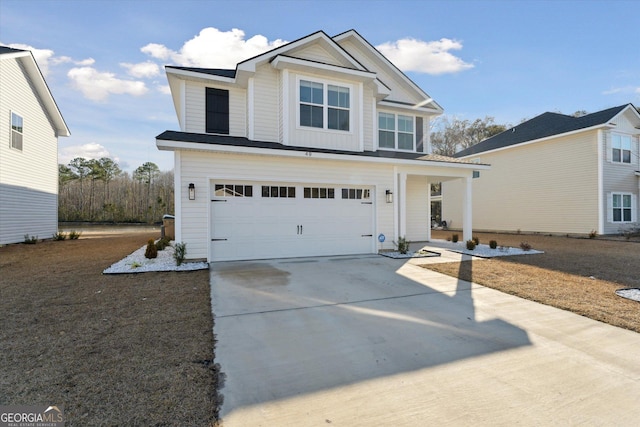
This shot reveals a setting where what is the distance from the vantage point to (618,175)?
16281 mm

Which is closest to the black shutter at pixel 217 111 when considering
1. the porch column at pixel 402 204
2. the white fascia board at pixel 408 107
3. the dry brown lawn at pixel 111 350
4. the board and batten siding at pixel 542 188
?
the dry brown lawn at pixel 111 350

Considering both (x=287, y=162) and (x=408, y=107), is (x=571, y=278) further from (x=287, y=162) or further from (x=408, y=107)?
(x=408, y=107)

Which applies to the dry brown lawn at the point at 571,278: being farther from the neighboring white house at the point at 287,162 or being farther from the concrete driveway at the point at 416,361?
the neighboring white house at the point at 287,162

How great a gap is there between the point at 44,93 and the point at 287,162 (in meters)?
13.4

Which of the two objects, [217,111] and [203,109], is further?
[217,111]

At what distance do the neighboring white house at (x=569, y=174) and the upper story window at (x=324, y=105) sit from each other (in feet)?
45.7

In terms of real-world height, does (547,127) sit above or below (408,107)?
above

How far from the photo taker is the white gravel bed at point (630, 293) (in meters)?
5.26

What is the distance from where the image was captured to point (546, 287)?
5.97 m

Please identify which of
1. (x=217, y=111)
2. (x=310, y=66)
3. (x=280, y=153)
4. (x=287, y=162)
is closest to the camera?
(x=280, y=153)

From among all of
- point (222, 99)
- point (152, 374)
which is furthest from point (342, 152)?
point (152, 374)

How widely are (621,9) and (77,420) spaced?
1697 centimetres

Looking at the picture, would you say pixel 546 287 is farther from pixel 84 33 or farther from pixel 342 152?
pixel 84 33
